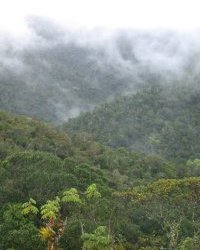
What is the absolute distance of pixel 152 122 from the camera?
117562 mm

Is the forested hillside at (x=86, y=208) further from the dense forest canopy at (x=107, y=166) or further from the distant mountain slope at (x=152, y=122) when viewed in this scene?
the distant mountain slope at (x=152, y=122)

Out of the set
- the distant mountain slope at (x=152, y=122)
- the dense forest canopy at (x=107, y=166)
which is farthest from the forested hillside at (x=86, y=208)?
the distant mountain slope at (x=152, y=122)

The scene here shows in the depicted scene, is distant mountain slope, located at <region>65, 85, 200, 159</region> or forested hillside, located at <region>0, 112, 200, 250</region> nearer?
forested hillside, located at <region>0, 112, 200, 250</region>

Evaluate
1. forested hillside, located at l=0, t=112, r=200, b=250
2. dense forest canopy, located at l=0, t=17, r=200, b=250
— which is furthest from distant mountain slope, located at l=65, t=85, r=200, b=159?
forested hillside, located at l=0, t=112, r=200, b=250

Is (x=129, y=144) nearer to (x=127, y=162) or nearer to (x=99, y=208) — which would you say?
(x=127, y=162)

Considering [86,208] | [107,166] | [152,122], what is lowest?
[86,208]

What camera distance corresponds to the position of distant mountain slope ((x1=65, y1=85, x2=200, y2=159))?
10556 centimetres

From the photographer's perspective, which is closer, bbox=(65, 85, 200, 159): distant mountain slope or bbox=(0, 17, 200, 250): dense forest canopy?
bbox=(0, 17, 200, 250): dense forest canopy

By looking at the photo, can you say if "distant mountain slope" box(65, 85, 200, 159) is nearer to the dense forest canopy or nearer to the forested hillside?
the dense forest canopy

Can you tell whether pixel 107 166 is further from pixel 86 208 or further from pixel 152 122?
pixel 152 122

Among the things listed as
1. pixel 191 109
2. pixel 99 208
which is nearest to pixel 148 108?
pixel 191 109

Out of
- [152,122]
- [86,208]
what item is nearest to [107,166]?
[86,208]

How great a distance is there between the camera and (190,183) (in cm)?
3098

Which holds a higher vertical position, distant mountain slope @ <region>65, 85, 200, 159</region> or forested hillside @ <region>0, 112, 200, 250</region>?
distant mountain slope @ <region>65, 85, 200, 159</region>
